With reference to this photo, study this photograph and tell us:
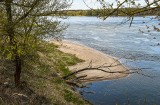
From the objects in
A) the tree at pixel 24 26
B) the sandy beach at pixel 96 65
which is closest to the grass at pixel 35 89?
the tree at pixel 24 26

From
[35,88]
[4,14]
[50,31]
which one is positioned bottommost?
[35,88]

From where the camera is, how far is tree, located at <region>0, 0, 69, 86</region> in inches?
480

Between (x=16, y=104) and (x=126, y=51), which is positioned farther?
(x=126, y=51)

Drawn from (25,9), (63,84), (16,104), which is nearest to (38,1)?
(25,9)

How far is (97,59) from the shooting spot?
3462cm

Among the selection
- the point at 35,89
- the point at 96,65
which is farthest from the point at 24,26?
the point at 96,65

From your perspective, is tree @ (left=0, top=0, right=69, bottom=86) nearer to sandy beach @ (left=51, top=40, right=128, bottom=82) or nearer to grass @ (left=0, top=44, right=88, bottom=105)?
grass @ (left=0, top=44, right=88, bottom=105)

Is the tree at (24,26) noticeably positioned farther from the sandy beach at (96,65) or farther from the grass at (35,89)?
the sandy beach at (96,65)

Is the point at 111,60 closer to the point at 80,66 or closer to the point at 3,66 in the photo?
the point at 80,66

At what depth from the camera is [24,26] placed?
41.4 ft

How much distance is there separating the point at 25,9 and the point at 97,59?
74.3 ft

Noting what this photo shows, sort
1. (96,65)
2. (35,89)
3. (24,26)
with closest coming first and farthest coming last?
(24,26)
(35,89)
(96,65)

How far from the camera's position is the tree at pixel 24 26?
12.2 metres

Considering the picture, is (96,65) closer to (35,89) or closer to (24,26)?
(35,89)
